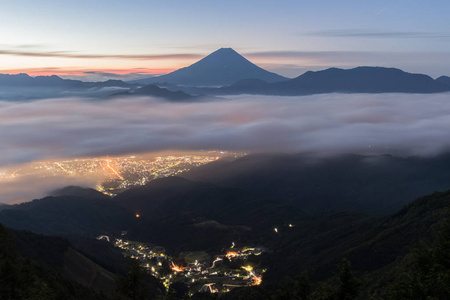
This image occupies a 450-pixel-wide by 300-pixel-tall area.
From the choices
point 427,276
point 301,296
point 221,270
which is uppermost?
point 427,276

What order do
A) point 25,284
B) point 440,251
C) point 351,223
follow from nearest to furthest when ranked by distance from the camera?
point 440,251, point 25,284, point 351,223

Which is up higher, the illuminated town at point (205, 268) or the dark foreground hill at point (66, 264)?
the dark foreground hill at point (66, 264)

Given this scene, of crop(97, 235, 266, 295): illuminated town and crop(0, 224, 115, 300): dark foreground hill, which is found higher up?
crop(0, 224, 115, 300): dark foreground hill

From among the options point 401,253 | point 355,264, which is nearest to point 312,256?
point 355,264

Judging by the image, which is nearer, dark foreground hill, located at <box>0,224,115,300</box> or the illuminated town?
dark foreground hill, located at <box>0,224,115,300</box>

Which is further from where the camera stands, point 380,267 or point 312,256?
point 312,256

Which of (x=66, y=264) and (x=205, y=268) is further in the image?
(x=205, y=268)

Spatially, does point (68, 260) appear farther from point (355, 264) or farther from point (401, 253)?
point (401, 253)

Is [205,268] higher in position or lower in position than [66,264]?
lower
